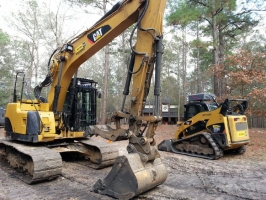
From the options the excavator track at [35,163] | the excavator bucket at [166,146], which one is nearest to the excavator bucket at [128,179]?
the excavator track at [35,163]

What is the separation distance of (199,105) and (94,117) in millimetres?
3745

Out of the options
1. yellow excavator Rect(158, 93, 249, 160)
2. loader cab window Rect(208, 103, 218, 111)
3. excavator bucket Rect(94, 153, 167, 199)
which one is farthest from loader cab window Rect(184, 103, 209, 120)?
excavator bucket Rect(94, 153, 167, 199)

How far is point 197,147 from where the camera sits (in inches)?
299

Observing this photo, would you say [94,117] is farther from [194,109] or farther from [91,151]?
[194,109]

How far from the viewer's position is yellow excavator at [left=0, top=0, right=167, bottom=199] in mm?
3797

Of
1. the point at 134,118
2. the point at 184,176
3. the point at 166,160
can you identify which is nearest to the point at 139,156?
the point at 134,118

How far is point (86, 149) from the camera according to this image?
614cm

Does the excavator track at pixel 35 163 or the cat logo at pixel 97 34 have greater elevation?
the cat logo at pixel 97 34

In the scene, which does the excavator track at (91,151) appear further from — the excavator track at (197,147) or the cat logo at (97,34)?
the excavator track at (197,147)

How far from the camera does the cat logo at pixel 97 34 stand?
474cm

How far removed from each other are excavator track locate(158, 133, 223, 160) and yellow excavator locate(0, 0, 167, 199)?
8.53 feet

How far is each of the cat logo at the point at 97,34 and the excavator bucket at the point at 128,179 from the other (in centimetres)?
242

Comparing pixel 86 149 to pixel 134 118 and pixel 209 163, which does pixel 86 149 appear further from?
pixel 209 163

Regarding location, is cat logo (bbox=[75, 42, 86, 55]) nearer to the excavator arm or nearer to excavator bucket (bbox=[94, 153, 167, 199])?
the excavator arm
